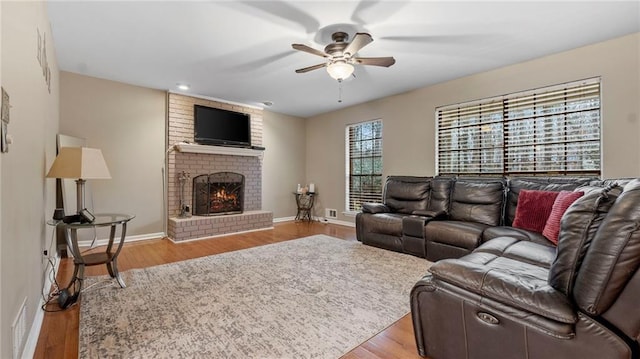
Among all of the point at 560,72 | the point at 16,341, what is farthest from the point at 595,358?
the point at 560,72

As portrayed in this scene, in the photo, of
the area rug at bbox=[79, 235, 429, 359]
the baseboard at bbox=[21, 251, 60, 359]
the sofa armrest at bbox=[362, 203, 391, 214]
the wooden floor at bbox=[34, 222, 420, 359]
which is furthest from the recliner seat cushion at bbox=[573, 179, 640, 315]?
the sofa armrest at bbox=[362, 203, 391, 214]

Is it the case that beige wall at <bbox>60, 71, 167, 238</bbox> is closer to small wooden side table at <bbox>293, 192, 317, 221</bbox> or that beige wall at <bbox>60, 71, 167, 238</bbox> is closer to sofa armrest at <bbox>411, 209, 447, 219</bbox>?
small wooden side table at <bbox>293, 192, 317, 221</bbox>

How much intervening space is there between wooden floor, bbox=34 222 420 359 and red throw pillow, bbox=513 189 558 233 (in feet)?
5.80

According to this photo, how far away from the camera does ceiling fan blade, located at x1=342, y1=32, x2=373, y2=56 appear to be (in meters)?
2.38

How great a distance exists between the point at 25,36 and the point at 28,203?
101 cm

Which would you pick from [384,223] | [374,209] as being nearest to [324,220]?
[374,209]

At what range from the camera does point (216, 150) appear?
5.07 meters

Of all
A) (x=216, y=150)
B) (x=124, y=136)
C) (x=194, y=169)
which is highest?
(x=124, y=136)

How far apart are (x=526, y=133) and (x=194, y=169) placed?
16.9 ft

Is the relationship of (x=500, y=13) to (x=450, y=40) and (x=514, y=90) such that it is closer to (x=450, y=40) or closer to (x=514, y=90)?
(x=450, y=40)

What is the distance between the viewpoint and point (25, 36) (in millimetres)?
1638

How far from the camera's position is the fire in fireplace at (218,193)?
5.00 m

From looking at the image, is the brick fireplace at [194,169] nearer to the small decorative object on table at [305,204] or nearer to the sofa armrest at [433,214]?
the small decorative object on table at [305,204]

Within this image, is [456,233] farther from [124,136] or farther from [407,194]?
[124,136]
